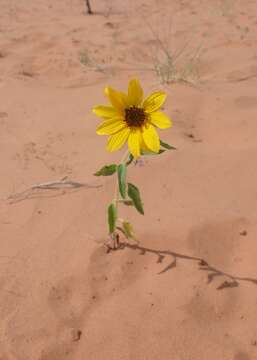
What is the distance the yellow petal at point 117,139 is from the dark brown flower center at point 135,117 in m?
0.03

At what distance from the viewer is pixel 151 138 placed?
1443 millimetres

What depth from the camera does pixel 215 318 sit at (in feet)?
5.57

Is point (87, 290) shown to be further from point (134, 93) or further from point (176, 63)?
point (176, 63)

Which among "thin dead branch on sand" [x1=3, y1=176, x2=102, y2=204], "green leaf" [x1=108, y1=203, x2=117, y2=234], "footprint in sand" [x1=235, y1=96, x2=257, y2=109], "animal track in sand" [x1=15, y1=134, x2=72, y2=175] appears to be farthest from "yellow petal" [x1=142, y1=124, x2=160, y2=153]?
"footprint in sand" [x1=235, y1=96, x2=257, y2=109]

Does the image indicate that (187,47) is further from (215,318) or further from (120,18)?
(215,318)

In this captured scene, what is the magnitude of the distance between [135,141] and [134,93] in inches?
5.2

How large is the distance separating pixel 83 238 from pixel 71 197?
0.93ft

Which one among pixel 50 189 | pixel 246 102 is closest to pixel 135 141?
pixel 50 189

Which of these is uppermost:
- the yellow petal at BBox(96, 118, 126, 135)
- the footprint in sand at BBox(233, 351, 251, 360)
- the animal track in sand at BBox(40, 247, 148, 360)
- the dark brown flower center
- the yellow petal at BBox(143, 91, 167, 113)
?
the yellow petal at BBox(143, 91, 167, 113)

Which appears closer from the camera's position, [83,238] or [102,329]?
[102,329]

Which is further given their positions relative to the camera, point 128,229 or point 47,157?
point 47,157

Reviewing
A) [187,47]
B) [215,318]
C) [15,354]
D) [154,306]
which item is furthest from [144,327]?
[187,47]

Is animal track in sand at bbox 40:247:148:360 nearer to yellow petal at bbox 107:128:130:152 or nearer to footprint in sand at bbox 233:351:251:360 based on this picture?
footprint in sand at bbox 233:351:251:360

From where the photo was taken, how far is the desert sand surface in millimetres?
1656
